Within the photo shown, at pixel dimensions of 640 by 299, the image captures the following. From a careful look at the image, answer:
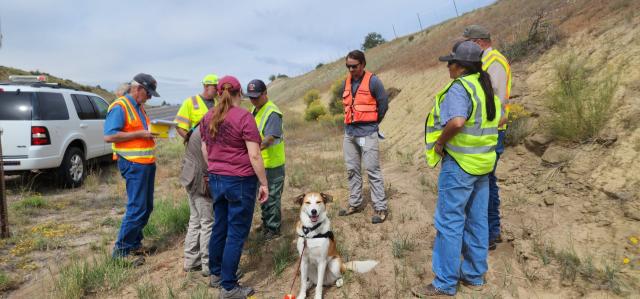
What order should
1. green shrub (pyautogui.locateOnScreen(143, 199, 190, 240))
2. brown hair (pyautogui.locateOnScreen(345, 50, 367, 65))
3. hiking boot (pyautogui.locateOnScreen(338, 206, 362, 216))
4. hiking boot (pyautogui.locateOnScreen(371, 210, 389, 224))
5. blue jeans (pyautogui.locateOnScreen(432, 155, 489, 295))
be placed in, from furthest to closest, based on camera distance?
hiking boot (pyautogui.locateOnScreen(338, 206, 362, 216)) → green shrub (pyautogui.locateOnScreen(143, 199, 190, 240)) → hiking boot (pyautogui.locateOnScreen(371, 210, 389, 224)) → brown hair (pyautogui.locateOnScreen(345, 50, 367, 65)) → blue jeans (pyautogui.locateOnScreen(432, 155, 489, 295))

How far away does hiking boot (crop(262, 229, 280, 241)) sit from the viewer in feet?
15.2

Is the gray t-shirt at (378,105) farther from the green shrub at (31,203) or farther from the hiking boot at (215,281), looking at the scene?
the green shrub at (31,203)

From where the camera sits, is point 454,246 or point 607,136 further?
point 607,136

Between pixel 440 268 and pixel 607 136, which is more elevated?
pixel 607 136

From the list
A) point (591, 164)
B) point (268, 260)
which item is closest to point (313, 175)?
point (268, 260)

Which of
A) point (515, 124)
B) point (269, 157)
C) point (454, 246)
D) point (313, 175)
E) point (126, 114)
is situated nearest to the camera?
point (454, 246)

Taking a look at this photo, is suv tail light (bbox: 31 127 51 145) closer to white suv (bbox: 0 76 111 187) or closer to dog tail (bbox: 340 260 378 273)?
white suv (bbox: 0 76 111 187)

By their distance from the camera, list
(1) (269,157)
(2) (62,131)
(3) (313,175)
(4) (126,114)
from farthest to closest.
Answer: (3) (313,175) → (2) (62,131) → (1) (269,157) → (4) (126,114)

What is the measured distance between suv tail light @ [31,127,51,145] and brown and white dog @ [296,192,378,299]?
5562 millimetres

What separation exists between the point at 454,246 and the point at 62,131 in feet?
23.5

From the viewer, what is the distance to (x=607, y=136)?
4578 mm

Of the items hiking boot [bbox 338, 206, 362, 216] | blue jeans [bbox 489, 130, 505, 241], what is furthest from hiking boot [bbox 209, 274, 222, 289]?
blue jeans [bbox 489, 130, 505, 241]

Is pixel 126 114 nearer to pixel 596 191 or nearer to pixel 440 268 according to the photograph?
pixel 440 268

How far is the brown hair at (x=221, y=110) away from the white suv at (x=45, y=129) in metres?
5.22
